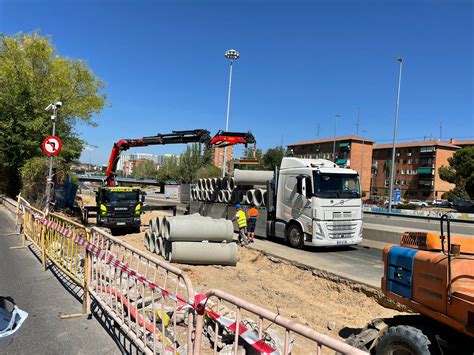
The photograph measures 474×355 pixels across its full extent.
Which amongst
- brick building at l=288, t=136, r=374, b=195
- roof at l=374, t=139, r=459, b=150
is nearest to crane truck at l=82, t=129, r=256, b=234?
brick building at l=288, t=136, r=374, b=195

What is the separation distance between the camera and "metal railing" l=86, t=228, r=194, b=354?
162 inches

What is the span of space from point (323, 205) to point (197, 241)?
15.1ft

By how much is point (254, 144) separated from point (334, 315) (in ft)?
30.3

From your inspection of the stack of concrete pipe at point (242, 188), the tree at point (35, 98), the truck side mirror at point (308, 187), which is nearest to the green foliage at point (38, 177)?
the tree at point (35, 98)

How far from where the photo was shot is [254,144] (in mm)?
16516

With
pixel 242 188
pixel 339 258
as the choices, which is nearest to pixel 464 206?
pixel 242 188

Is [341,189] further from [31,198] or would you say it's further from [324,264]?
[31,198]

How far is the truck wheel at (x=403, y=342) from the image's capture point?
4.25 m

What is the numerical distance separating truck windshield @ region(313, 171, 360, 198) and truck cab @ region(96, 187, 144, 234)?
8721 millimetres

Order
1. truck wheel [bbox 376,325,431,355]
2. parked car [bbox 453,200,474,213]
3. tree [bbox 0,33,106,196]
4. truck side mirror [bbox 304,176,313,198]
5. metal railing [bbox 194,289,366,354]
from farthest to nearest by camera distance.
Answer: parked car [bbox 453,200,474,213]
tree [bbox 0,33,106,196]
truck side mirror [bbox 304,176,313,198]
truck wheel [bbox 376,325,431,355]
metal railing [bbox 194,289,366,354]

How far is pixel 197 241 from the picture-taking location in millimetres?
11844

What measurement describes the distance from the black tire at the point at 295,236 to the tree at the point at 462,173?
56.3 meters

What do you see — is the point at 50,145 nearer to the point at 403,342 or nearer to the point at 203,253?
the point at 203,253

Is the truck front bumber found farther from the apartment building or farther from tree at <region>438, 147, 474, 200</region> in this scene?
the apartment building
